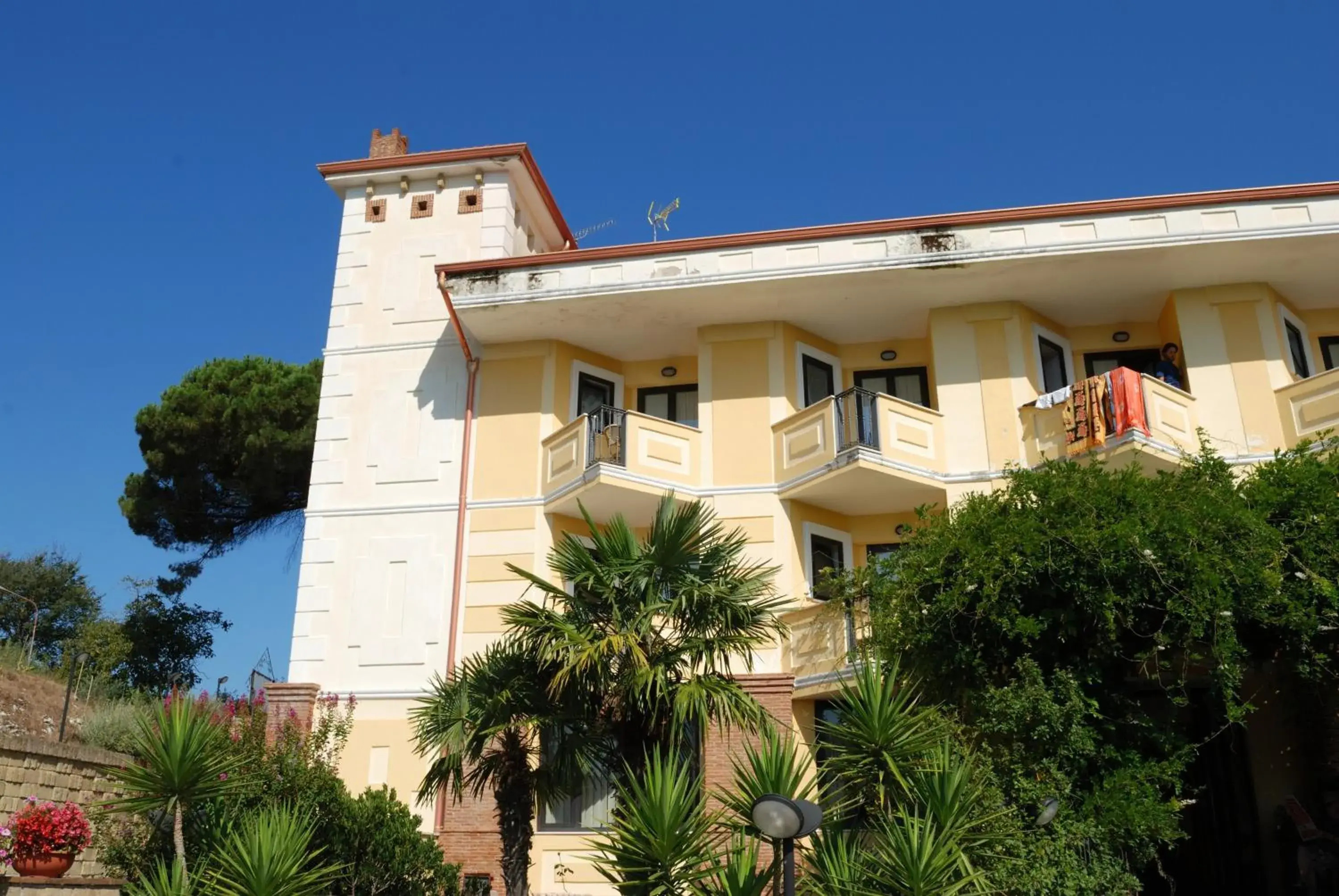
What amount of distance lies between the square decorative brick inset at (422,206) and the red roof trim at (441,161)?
1.87 feet

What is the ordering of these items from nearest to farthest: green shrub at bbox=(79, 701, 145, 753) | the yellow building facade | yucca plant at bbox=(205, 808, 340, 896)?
yucca plant at bbox=(205, 808, 340, 896)
the yellow building facade
green shrub at bbox=(79, 701, 145, 753)

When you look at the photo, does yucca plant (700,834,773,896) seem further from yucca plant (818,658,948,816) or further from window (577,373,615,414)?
window (577,373,615,414)

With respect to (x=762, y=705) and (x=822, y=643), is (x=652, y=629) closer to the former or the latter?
(x=762, y=705)

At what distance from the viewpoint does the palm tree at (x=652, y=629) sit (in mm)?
11969

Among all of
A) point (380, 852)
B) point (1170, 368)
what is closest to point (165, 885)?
point (380, 852)

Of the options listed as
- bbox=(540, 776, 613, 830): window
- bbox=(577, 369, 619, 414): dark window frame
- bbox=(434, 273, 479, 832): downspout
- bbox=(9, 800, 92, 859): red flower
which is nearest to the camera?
bbox=(9, 800, 92, 859): red flower

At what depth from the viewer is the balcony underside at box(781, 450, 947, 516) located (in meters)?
18.1

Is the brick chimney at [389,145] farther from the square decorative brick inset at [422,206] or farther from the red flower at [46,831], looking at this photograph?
the red flower at [46,831]

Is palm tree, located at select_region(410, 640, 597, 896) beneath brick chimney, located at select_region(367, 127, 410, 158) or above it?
beneath

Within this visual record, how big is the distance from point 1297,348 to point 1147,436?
4106mm

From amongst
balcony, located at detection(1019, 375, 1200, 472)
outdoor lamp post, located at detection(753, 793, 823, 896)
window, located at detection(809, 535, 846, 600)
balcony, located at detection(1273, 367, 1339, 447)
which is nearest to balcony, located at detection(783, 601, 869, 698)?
window, located at detection(809, 535, 846, 600)

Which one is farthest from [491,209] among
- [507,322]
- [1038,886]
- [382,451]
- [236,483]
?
[1038,886]

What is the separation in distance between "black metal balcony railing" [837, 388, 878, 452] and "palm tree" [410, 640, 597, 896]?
7.38 metres

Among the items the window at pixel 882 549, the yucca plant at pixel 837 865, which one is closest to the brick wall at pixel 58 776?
the yucca plant at pixel 837 865
